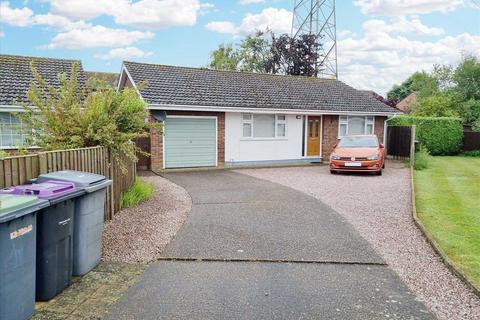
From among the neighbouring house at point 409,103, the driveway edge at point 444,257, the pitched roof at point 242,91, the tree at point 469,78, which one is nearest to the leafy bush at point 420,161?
the pitched roof at point 242,91

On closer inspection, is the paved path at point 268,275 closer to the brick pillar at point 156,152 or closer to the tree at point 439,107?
the brick pillar at point 156,152

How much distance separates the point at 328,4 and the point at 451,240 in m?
29.7

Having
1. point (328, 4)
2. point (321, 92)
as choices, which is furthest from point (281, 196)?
point (328, 4)

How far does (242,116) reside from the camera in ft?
56.2

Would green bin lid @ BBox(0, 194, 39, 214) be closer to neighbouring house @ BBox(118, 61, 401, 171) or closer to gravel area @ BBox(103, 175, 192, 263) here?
gravel area @ BBox(103, 175, 192, 263)

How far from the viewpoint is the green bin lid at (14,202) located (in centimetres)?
321

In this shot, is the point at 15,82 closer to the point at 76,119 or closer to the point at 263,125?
the point at 76,119

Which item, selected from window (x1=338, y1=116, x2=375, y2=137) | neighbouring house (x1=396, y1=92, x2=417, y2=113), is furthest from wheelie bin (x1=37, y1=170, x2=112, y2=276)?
neighbouring house (x1=396, y1=92, x2=417, y2=113)

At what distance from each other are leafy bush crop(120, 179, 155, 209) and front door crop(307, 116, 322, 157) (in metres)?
10.9

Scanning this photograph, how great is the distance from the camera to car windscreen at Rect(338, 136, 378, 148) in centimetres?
1541

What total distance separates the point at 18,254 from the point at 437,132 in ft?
81.1

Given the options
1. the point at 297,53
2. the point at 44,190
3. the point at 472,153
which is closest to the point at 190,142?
the point at 44,190

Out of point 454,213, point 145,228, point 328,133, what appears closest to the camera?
point 145,228

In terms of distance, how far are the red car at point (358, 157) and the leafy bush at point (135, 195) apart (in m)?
7.81
